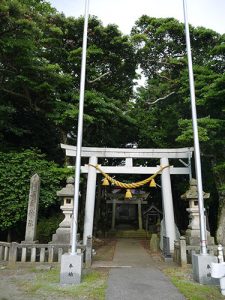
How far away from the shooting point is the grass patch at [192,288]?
5520 mm

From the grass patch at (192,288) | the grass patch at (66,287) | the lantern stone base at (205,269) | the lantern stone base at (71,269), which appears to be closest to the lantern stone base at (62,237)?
the grass patch at (66,287)

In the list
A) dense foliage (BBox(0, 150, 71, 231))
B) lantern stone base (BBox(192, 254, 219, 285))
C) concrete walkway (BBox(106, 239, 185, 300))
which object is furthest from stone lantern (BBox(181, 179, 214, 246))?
dense foliage (BBox(0, 150, 71, 231))

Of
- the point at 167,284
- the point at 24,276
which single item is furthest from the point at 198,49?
the point at 24,276

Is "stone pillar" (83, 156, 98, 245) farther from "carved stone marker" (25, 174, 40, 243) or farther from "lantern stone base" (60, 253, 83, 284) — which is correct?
"lantern stone base" (60, 253, 83, 284)

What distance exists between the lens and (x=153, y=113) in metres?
20.1

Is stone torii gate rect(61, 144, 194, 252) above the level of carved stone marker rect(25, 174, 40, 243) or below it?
above

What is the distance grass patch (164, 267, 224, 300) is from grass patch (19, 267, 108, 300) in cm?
182

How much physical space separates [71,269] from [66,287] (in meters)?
0.42

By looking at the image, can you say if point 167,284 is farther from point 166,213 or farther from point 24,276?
point 166,213

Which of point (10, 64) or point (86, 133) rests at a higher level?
point (10, 64)

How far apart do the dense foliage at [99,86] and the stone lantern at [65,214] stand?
58.7 inches

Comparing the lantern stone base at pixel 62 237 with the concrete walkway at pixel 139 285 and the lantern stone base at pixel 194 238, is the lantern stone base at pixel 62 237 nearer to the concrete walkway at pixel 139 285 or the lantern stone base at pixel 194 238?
the concrete walkway at pixel 139 285

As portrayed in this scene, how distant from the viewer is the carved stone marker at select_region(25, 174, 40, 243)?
10.5m

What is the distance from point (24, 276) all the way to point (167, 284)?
3.96 m
